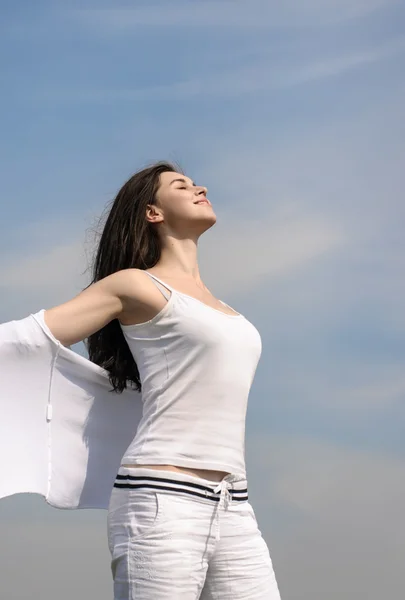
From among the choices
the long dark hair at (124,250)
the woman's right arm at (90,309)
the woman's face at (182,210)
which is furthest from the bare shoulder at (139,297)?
the woman's face at (182,210)

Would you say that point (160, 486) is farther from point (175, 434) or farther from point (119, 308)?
point (119, 308)

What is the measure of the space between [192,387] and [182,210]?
2.86 feet

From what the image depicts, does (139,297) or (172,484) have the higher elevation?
(139,297)

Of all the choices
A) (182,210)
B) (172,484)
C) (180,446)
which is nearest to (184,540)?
(172,484)

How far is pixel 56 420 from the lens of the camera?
372cm

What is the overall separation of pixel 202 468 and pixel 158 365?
1.43ft

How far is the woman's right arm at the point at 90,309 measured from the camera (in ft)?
11.3

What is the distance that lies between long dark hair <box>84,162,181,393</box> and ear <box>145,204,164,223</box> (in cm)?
2

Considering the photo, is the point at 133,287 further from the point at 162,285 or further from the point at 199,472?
the point at 199,472

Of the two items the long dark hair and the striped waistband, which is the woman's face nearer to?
the long dark hair

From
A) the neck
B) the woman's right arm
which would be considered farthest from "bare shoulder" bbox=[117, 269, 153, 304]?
the neck

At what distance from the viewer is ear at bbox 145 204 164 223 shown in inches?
156

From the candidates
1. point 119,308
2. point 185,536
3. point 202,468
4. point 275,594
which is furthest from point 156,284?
point 275,594

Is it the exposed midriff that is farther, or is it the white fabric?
the white fabric
